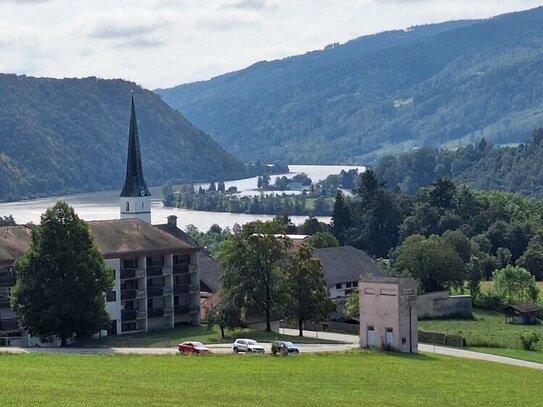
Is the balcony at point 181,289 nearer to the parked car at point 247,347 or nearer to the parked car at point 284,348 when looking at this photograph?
the parked car at point 247,347

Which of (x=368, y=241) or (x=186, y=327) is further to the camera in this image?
(x=368, y=241)

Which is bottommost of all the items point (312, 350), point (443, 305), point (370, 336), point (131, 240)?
point (312, 350)

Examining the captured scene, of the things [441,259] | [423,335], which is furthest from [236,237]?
[441,259]

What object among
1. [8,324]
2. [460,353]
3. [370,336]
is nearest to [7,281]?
[8,324]

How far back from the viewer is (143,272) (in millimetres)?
69375

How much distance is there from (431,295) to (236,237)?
779 inches

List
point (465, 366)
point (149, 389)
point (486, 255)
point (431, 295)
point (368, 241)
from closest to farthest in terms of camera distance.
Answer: point (149, 389)
point (465, 366)
point (431, 295)
point (486, 255)
point (368, 241)

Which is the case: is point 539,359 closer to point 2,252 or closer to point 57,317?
point 57,317

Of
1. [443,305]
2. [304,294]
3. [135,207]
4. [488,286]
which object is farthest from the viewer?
[135,207]

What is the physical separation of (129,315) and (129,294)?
3.50 feet

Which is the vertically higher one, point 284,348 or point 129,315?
point 129,315

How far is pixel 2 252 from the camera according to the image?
210 feet

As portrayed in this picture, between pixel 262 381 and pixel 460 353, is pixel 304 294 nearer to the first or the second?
pixel 460 353

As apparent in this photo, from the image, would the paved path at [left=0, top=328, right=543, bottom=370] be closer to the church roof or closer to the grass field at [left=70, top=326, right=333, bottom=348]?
the grass field at [left=70, top=326, right=333, bottom=348]
